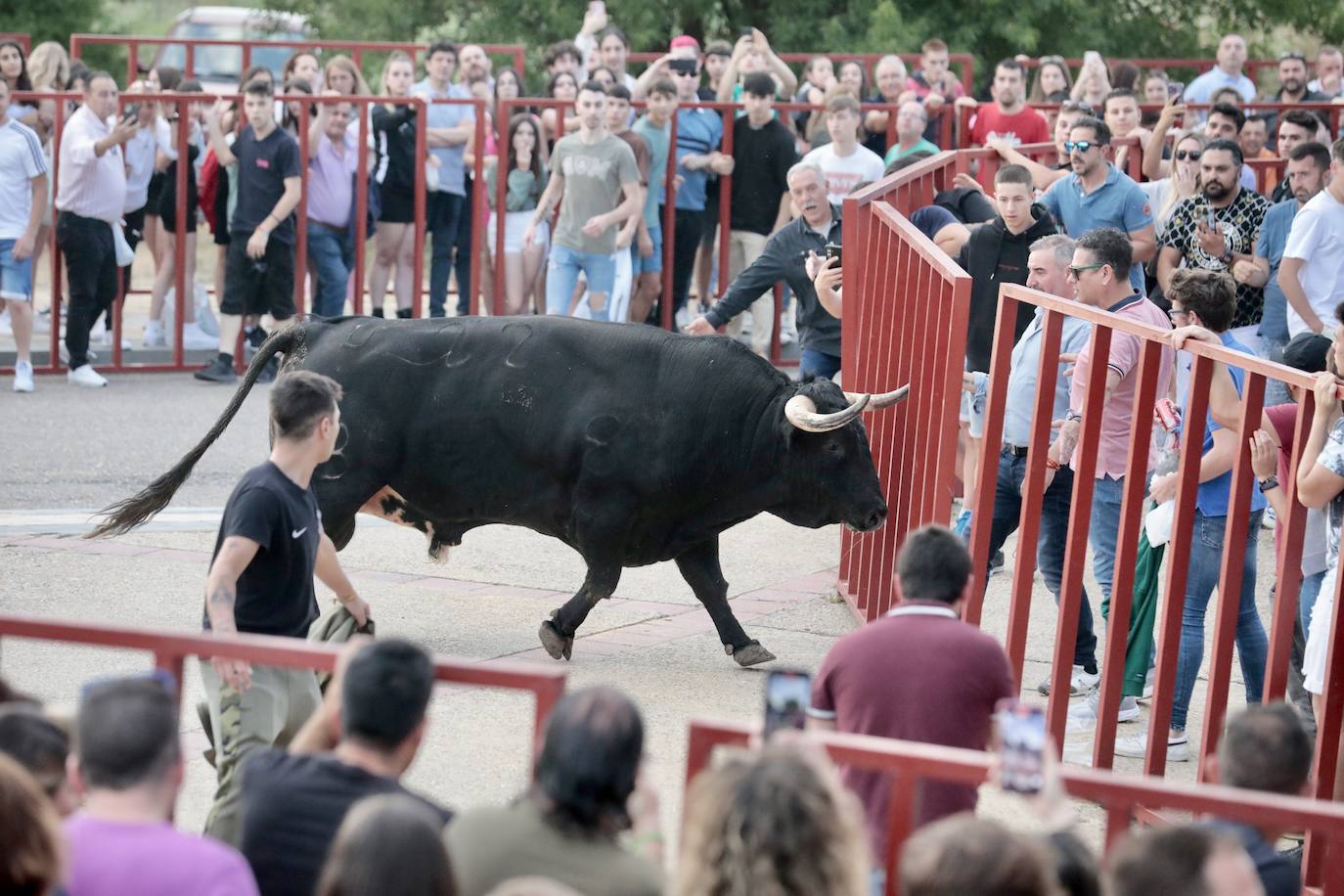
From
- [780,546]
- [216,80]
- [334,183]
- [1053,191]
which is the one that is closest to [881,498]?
[780,546]

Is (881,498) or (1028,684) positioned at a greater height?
(881,498)

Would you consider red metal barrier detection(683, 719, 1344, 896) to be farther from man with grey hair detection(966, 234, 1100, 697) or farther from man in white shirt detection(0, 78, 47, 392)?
man in white shirt detection(0, 78, 47, 392)

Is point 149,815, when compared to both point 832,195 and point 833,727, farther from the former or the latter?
point 832,195

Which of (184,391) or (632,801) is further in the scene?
(184,391)

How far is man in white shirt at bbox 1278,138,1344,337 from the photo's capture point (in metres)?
8.91

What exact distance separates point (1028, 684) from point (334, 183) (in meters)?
7.19

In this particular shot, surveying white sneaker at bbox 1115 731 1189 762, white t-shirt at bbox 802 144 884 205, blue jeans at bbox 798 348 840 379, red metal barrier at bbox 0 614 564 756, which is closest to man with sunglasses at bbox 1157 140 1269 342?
blue jeans at bbox 798 348 840 379

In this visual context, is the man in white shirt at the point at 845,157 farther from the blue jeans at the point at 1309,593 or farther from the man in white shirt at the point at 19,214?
the blue jeans at the point at 1309,593

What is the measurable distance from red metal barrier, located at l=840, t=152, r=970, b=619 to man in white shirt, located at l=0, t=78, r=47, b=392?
6.00m

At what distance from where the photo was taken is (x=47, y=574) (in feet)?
25.7

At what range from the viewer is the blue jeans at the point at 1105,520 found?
255 inches

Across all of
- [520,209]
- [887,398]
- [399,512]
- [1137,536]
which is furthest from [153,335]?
[1137,536]

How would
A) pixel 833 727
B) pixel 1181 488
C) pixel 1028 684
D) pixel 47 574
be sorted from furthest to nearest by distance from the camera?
pixel 47 574 → pixel 1028 684 → pixel 1181 488 → pixel 833 727

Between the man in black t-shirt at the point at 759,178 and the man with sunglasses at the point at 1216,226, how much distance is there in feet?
13.0
